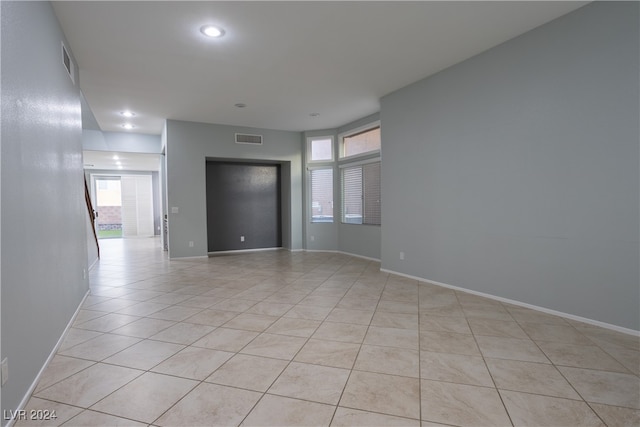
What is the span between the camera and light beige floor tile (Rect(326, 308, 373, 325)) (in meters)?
3.20

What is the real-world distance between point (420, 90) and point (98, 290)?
211 inches

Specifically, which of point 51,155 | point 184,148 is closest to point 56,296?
point 51,155

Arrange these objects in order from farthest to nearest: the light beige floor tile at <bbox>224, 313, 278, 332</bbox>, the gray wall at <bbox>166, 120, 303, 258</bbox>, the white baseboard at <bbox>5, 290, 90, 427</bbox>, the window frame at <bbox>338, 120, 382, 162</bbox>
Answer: the gray wall at <bbox>166, 120, 303, 258</bbox> < the window frame at <bbox>338, 120, 382, 162</bbox> < the light beige floor tile at <bbox>224, 313, 278, 332</bbox> < the white baseboard at <bbox>5, 290, 90, 427</bbox>

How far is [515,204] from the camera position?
358 centimetres

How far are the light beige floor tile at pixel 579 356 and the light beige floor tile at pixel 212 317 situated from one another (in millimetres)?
2795

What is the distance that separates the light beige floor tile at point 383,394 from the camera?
5.99 ft

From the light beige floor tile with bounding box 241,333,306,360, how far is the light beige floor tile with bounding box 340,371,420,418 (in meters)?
0.58

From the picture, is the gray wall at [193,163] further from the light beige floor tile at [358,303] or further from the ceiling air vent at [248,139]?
the light beige floor tile at [358,303]

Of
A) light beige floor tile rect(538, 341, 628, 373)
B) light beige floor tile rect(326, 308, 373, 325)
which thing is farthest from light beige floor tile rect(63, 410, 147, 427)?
light beige floor tile rect(538, 341, 628, 373)

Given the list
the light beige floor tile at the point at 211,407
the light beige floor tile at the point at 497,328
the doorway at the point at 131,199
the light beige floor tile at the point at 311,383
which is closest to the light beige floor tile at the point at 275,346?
the light beige floor tile at the point at 311,383

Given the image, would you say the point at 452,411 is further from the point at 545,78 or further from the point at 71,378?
the point at 545,78

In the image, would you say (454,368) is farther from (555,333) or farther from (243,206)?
(243,206)

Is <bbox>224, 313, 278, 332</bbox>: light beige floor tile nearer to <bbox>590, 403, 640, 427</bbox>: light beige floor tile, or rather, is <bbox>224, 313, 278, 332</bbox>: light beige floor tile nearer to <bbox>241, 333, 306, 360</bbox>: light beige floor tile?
<bbox>241, 333, 306, 360</bbox>: light beige floor tile

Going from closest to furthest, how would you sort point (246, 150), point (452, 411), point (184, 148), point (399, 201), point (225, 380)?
point (452, 411) → point (225, 380) → point (399, 201) → point (184, 148) → point (246, 150)
